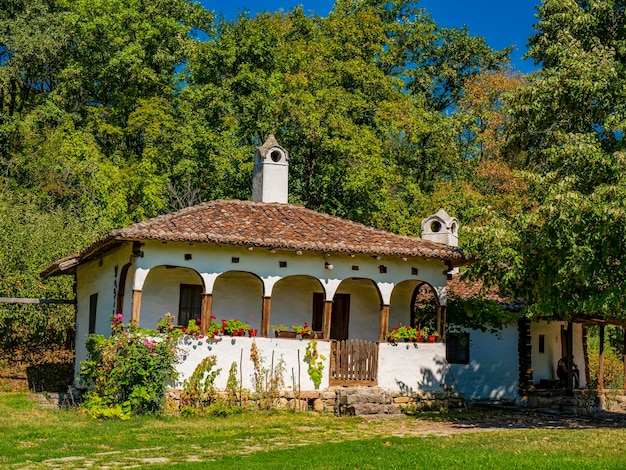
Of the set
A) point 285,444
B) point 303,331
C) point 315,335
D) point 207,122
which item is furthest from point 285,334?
point 207,122

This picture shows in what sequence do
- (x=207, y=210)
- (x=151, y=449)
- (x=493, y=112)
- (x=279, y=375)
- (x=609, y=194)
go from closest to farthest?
(x=151, y=449)
(x=609, y=194)
(x=279, y=375)
(x=207, y=210)
(x=493, y=112)

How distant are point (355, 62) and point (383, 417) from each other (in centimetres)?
2068

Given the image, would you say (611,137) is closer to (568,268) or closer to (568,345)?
(568,268)

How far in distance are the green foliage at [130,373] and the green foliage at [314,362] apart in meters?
3.13

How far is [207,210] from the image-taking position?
827 inches

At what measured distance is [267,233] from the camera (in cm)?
1989

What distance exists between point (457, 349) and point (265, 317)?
7.82 m

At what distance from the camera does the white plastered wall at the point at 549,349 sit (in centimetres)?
2605

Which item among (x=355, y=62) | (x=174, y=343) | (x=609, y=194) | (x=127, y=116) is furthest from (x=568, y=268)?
(x=127, y=116)

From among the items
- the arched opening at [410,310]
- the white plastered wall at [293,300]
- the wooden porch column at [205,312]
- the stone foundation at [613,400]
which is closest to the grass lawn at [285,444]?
the wooden porch column at [205,312]

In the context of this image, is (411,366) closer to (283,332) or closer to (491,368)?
(283,332)

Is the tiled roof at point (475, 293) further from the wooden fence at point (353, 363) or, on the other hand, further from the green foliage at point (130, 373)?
the green foliage at point (130, 373)

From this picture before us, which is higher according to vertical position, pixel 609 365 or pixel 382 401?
pixel 609 365

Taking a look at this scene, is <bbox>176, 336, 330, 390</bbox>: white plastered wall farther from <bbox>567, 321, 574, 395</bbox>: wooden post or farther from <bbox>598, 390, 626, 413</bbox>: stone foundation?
<bbox>598, 390, 626, 413</bbox>: stone foundation
